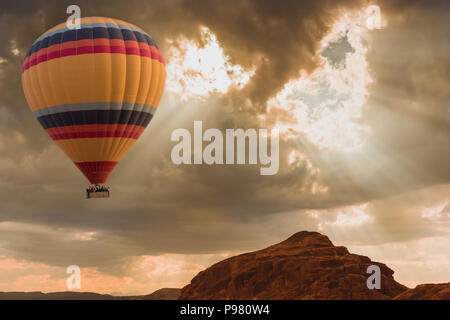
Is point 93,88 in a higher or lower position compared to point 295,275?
higher

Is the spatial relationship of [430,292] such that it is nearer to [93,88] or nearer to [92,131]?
[92,131]

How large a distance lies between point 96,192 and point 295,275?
256ft

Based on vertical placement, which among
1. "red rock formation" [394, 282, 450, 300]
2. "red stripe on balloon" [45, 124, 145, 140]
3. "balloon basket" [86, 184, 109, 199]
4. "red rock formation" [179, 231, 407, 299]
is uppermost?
"red stripe on balloon" [45, 124, 145, 140]

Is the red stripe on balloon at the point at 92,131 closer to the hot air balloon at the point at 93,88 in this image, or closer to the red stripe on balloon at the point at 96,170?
the hot air balloon at the point at 93,88

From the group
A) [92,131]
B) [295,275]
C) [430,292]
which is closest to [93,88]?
[92,131]

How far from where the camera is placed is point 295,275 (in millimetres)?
142875

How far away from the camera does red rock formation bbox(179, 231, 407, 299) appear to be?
5340 inches

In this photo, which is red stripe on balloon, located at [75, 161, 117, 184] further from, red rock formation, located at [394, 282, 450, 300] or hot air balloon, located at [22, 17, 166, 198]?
red rock formation, located at [394, 282, 450, 300]

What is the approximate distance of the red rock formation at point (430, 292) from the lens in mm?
106625

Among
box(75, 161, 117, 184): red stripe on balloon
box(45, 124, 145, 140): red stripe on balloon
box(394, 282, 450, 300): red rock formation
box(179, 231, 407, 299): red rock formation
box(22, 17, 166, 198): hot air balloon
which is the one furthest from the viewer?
box(179, 231, 407, 299): red rock formation

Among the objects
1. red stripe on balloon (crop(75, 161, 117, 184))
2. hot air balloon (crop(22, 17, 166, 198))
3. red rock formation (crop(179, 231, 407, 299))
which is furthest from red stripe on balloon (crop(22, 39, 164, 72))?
red rock formation (crop(179, 231, 407, 299))

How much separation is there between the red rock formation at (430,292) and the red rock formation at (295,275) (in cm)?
2013
